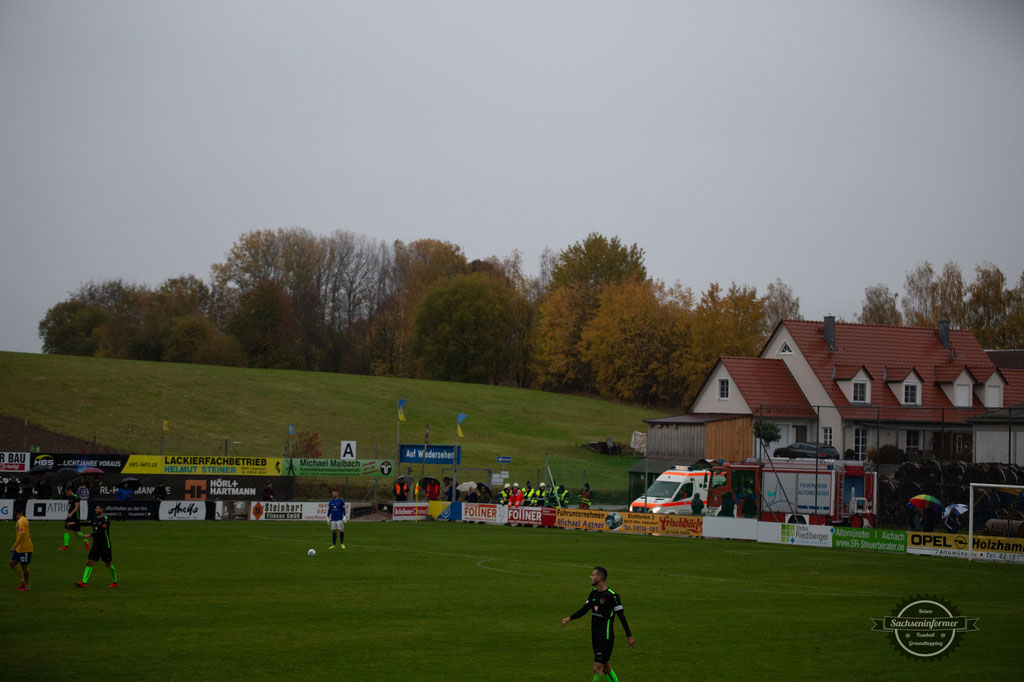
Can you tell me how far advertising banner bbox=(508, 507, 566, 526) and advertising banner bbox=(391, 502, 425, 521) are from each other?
464 centimetres

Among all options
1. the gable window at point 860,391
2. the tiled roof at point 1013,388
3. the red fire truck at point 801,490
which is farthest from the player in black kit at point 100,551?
the tiled roof at point 1013,388

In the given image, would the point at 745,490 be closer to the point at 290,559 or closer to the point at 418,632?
the point at 290,559

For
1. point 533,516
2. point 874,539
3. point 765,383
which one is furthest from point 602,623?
point 765,383

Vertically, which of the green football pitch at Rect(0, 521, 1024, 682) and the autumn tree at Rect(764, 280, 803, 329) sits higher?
the autumn tree at Rect(764, 280, 803, 329)

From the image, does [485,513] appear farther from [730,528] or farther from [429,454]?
[730,528]

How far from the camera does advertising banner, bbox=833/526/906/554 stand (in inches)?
1379

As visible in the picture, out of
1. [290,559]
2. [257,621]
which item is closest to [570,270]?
[290,559]

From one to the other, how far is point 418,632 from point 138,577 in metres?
9.46

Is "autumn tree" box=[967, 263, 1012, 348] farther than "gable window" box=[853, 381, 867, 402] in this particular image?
Yes

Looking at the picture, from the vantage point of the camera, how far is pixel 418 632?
17.3 metres

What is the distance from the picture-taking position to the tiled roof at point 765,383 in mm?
64438

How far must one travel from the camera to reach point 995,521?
118 ft

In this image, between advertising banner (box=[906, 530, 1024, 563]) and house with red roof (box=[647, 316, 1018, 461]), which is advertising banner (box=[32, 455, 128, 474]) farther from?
advertising banner (box=[906, 530, 1024, 563])

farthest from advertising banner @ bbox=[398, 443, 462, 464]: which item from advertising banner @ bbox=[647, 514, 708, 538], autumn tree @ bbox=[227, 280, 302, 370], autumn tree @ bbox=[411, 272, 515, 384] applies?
autumn tree @ bbox=[411, 272, 515, 384]
